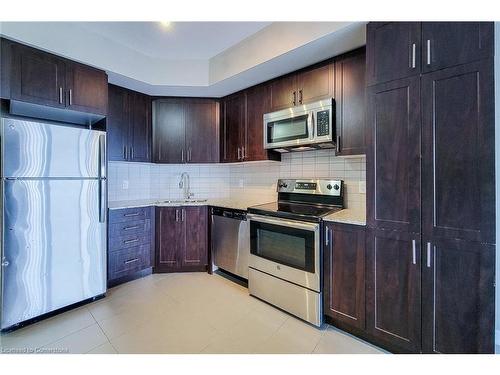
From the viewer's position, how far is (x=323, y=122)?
205 centimetres

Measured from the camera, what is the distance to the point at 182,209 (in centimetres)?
286

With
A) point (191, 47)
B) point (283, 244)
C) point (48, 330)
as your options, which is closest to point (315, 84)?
point (191, 47)

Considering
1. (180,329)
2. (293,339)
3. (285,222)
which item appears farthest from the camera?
(285,222)

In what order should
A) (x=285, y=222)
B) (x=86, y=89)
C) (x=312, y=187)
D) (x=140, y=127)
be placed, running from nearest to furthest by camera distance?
(x=285, y=222) → (x=86, y=89) → (x=312, y=187) → (x=140, y=127)

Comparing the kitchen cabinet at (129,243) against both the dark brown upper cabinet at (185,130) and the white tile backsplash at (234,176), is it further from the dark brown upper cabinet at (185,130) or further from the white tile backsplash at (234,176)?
the dark brown upper cabinet at (185,130)

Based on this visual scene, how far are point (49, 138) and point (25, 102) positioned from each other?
0.31 m

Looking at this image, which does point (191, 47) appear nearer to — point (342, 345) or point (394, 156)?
point (394, 156)

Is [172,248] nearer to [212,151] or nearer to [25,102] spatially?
[212,151]

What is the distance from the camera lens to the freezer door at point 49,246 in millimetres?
1761

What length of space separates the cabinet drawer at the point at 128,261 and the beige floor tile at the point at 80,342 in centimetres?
76

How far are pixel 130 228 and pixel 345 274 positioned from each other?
229 centimetres

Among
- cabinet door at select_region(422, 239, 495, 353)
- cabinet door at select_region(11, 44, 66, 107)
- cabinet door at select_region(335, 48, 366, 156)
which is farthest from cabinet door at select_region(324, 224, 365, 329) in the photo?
cabinet door at select_region(11, 44, 66, 107)

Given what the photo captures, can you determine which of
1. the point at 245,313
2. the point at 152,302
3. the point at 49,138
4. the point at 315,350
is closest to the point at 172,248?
the point at 152,302

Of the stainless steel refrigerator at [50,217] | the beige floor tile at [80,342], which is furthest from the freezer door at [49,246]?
the beige floor tile at [80,342]
